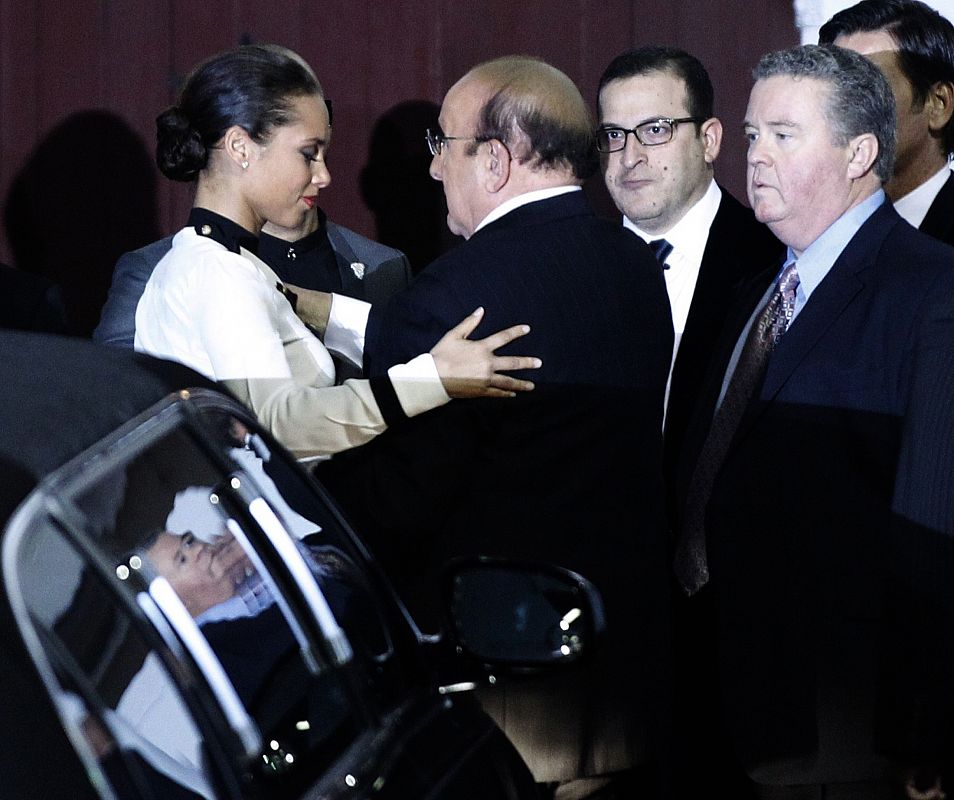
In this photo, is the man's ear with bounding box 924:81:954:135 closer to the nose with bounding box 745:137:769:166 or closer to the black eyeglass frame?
the nose with bounding box 745:137:769:166

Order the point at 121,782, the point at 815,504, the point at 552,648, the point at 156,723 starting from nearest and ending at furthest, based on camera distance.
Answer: the point at 121,782
the point at 156,723
the point at 552,648
the point at 815,504

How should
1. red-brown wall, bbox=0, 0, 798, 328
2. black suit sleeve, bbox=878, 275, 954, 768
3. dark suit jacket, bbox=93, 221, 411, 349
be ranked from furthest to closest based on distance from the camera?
red-brown wall, bbox=0, 0, 798, 328, dark suit jacket, bbox=93, 221, 411, 349, black suit sleeve, bbox=878, 275, 954, 768

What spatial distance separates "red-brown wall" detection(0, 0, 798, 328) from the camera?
455 cm

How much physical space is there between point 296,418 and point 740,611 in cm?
86

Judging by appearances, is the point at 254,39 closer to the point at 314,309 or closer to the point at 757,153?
the point at 314,309

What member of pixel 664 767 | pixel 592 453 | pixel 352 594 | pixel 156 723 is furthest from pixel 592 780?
pixel 156 723

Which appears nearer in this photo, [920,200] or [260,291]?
[260,291]

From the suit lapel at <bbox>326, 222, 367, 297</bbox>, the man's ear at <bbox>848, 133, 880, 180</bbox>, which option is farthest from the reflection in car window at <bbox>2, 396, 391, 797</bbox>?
the suit lapel at <bbox>326, 222, 367, 297</bbox>

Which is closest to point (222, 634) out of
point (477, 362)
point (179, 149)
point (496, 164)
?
point (477, 362)

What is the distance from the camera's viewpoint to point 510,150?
8.06 feet

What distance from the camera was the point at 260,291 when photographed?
2.62 metres

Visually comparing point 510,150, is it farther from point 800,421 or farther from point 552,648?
point 552,648

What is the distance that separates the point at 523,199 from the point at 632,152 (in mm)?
1074

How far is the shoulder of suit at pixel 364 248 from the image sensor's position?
13.6 ft
